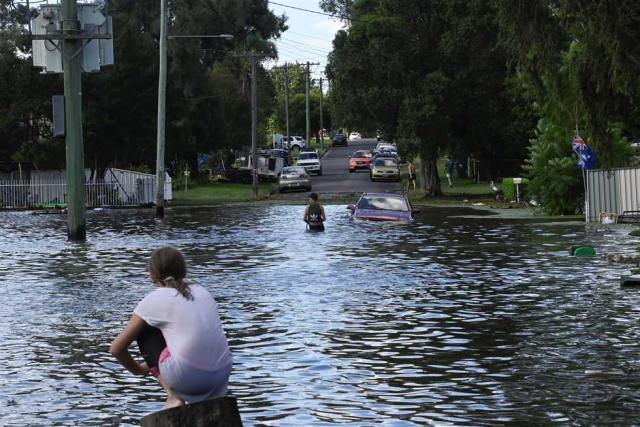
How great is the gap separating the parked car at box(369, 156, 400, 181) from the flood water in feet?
164

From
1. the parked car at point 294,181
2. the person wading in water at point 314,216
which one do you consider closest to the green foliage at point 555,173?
the person wading in water at point 314,216

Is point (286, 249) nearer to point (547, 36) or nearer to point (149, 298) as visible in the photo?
point (547, 36)

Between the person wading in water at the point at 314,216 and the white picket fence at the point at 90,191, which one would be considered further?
the white picket fence at the point at 90,191

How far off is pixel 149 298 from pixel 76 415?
424 cm

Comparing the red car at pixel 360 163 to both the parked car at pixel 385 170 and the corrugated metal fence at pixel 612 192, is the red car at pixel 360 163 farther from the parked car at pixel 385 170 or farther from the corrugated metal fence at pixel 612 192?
the corrugated metal fence at pixel 612 192

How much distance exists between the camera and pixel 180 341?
23.0 ft

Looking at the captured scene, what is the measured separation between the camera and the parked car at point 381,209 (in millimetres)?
38156

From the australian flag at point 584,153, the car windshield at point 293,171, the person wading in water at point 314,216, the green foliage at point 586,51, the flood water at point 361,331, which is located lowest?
the flood water at point 361,331

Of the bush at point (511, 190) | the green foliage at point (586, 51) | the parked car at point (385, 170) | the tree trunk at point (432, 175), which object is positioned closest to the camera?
the green foliage at point (586, 51)

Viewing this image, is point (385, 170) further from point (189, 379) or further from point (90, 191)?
point (189, 379)

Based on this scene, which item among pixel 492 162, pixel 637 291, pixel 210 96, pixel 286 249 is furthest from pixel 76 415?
pixel 210 96

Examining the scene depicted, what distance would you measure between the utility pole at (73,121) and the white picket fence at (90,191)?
25401mm

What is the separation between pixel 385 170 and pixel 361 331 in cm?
6689

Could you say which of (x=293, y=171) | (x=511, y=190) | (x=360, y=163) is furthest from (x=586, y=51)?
(x=360, y=163)
